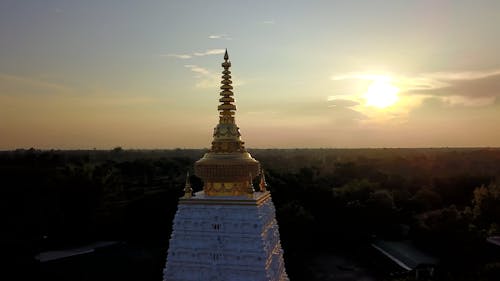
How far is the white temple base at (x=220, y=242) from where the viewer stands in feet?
35.0

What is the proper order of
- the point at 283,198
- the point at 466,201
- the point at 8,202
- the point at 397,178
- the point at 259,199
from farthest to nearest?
the point at 397,178, the point at 466,201, the point at 283,198, the point at 8,202, the point at 259,199

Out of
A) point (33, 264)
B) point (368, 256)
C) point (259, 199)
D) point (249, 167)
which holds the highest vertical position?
point (249, 167)

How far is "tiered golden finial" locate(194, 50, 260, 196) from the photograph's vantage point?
1136 centimetres

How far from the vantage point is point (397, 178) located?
51969mm

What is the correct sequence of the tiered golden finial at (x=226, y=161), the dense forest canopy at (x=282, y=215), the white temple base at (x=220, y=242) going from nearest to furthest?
the white temple base at (x=220, y=242)
the tiered golden finial at (x=226, y=161)
the dense forest canopy at (x=282, y=215)

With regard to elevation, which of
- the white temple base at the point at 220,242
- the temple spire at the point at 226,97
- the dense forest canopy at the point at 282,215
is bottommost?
the dense forest canopy at the point at 282,215

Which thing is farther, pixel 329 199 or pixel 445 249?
pixel 329 199

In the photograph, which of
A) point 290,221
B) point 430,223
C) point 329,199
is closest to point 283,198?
point 329,199

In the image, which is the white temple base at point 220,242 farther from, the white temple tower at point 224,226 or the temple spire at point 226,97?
the temple spire at point 226,97

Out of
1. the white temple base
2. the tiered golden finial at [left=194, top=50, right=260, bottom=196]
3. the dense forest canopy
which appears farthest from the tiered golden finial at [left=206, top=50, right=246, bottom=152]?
the dense forest canopy

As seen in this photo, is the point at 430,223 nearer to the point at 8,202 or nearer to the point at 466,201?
the point at 466,201

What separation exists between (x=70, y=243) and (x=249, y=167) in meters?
27.0

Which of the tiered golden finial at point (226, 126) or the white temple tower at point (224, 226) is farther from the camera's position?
the tiered golden finial at point (226, 126)

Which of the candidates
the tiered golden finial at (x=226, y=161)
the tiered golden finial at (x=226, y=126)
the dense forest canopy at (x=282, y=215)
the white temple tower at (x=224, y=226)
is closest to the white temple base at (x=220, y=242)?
the white temple tower at (x=224, y=226)
